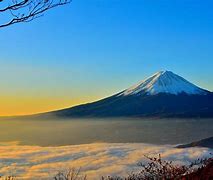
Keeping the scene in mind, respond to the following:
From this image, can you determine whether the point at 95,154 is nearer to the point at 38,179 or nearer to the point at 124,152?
the point at 124,152

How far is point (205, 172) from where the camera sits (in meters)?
7.06

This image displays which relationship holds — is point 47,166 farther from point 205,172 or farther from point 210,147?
point 205,172

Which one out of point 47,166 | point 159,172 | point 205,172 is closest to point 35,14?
point 159,172

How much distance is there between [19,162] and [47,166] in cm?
1387

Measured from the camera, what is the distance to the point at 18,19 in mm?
6488

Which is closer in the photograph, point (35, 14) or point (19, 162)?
point (35, 14)

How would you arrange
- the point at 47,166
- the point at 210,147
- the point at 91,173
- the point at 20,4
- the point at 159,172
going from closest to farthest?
the point at 20,4, the point at 159,172, the point at 91,173, the point at 47,166, the point at 210,147

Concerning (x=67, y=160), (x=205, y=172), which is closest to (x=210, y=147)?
(x=67, y=160)

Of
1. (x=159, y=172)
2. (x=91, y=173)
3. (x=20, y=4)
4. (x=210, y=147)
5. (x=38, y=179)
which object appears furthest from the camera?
(x=210, y=147)

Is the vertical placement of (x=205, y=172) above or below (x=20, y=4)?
below

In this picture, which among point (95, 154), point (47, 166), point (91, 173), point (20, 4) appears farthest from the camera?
point (95, 154)

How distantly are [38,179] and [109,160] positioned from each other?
36.6 m

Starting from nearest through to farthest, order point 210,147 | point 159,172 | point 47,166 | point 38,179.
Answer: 1. point 159,172
2. point 38,179
3. point 47,166
4. point 210,147

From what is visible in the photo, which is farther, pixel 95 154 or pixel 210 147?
pixel 95 154
